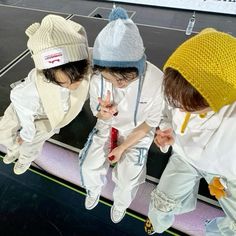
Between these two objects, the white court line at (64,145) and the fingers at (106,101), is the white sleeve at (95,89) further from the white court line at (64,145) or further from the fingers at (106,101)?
the white court line at (64,145)

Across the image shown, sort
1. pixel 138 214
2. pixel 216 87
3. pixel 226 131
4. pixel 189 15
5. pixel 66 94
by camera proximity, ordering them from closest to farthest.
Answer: pixel 216 87
pixel 226 131
pixel 66 94
pixel 138 214
pixel 189 15

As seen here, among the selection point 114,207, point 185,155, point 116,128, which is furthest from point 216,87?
point 114,207

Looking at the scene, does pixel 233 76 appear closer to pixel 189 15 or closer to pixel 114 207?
pixel 114 207

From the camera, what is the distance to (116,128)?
127cm

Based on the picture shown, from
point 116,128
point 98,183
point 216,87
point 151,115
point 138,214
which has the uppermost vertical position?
point 216,87

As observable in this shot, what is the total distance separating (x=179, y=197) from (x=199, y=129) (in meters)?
0.33

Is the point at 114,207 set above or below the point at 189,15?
below

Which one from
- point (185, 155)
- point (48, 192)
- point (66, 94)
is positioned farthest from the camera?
point (48, 192)

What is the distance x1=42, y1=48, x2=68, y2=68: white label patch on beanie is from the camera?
1.00m

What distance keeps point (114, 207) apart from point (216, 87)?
0.84m

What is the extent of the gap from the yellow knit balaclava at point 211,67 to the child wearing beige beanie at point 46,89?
0.46 metres

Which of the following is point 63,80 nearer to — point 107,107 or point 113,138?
point 107,107

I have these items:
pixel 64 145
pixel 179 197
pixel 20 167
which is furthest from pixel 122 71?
pixel 20 167

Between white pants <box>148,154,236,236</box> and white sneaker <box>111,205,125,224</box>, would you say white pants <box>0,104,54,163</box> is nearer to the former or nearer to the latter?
white sneaker <box>111,205,125,224</box>
